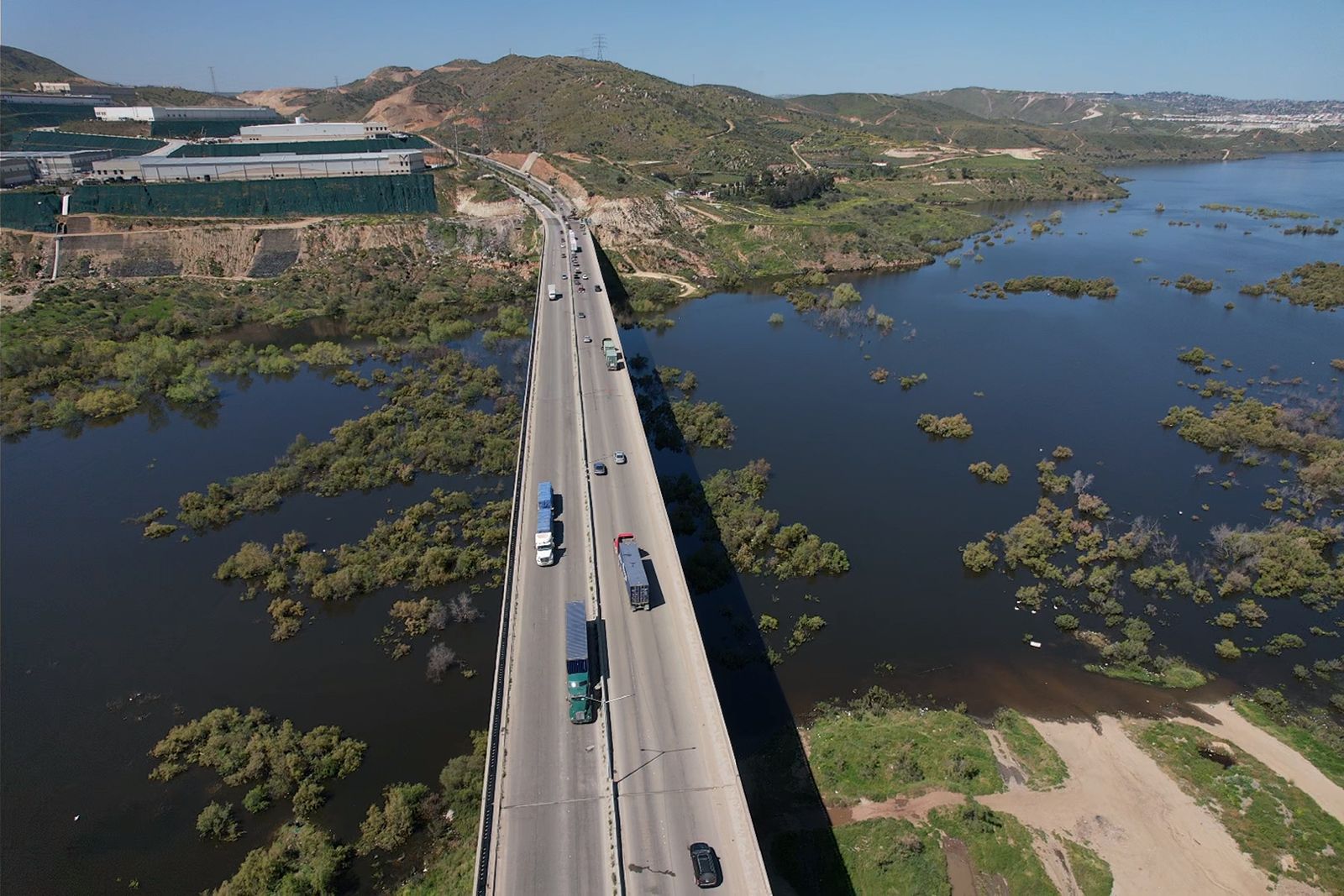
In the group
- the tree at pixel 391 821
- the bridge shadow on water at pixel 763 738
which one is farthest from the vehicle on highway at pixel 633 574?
the tree at pixel 391 821

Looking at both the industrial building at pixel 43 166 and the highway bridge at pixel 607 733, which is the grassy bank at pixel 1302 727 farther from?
the industrial building at pixel 43 166

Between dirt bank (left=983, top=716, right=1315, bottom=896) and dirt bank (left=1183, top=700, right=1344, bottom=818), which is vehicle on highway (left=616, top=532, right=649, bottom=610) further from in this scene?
dirt bank (left=1183, top=700, right=1344, bottom=818)

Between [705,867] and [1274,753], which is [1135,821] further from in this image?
[705,867]

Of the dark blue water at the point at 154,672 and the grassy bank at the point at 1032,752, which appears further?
the grassy bank at the point at 1032,752

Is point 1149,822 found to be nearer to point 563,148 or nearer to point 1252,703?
point 1252,703

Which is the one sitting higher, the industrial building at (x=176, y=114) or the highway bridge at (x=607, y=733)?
the industrial building at (x=176, y=114)
